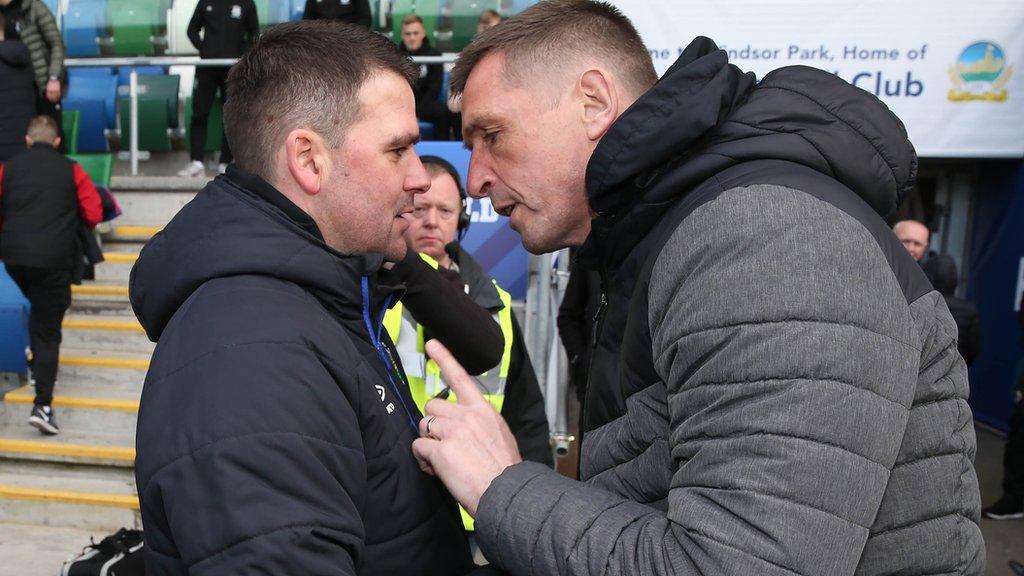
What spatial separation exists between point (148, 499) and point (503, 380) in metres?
2.17

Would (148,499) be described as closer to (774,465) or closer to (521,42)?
(774,465)

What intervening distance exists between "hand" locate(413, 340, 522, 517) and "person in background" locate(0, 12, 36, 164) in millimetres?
6754

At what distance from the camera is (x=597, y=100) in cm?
139

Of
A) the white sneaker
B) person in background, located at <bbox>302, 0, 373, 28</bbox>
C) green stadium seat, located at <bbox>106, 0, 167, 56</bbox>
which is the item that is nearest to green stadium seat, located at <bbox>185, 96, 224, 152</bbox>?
the white sneaker

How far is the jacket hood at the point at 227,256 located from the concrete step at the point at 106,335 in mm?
4965

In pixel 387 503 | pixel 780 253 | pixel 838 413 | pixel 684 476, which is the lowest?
pixel 387 503

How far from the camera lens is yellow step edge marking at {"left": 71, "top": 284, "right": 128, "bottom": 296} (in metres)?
6.15

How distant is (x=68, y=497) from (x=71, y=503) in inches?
1.8

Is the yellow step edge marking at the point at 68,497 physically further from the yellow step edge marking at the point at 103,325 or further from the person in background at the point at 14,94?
A: the person in background at the point at 14,94

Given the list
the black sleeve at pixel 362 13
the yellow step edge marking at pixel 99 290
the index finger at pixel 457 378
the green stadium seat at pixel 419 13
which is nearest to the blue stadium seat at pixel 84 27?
the green stadium seat at pixel 419 13

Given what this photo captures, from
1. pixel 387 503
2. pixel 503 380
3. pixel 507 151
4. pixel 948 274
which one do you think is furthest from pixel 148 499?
pixel 948 274

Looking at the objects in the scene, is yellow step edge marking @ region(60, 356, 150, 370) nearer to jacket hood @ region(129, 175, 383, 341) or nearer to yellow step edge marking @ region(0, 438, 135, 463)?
yellow step edge marking @ region(0, 438, 135, 463)

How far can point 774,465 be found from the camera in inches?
33.6

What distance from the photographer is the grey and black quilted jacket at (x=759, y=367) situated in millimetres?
866
